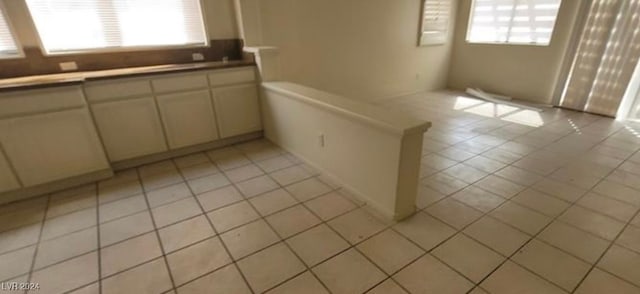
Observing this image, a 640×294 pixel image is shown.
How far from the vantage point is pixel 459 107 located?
470cm

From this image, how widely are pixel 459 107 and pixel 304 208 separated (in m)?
3.54

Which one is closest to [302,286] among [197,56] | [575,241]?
[575,241]

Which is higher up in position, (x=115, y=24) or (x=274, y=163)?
(x=115, y=24)

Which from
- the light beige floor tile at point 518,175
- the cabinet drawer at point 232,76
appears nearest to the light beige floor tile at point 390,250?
the light beige floor tile at point 518,175

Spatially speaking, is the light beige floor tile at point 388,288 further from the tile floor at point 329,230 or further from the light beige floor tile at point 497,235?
the light beige floor tile at point 497,235

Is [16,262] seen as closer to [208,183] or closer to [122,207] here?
[122,207]

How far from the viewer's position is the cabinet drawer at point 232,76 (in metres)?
3.09

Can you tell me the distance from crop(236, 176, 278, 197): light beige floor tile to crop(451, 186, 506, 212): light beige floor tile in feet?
4.84

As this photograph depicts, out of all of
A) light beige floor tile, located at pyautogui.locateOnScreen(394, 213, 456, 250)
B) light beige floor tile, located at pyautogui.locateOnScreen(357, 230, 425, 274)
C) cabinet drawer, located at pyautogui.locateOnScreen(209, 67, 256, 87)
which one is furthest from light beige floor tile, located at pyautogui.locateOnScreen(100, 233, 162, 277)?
cabinet drawer, located at pyautogui.locateOnScreen(209, 67, 256, 87)

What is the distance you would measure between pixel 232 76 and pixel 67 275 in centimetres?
215

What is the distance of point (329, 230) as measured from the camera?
1980mm

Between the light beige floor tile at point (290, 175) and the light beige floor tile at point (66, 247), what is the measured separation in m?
1.34

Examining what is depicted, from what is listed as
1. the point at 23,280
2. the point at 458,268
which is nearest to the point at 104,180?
the point at 23,280

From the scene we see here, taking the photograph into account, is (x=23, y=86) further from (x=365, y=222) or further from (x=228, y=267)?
(x=365, y=222)
